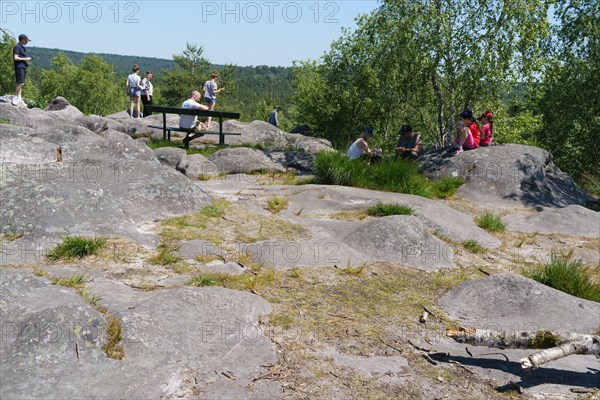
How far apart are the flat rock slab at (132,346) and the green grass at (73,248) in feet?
3.98

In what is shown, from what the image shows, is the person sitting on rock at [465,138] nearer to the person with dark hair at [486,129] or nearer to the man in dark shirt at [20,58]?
the person with dark hair at [486,129]

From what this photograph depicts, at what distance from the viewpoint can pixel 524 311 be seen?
628 centimetres

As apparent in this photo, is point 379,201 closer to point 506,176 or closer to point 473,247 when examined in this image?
point 473,247

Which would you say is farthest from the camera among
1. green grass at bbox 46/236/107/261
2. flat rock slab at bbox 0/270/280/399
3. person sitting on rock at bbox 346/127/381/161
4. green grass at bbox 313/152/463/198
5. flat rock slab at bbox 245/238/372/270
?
person sitting on rock at bbox 346/127/381/161

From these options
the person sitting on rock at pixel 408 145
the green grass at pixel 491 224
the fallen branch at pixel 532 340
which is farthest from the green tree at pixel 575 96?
the fallen branch at pixel 532 340

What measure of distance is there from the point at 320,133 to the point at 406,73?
21.4m

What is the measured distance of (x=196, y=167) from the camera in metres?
13.7

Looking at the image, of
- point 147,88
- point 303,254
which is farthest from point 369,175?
point 147,88

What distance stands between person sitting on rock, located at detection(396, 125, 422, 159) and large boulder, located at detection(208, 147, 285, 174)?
313cm

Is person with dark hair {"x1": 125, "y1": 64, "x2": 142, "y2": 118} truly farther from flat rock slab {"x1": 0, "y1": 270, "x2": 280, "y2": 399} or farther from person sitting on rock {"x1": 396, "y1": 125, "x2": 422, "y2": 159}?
flat rock slab {"x1": 0, "y1": 270, "x2": 280, "y2": 399}

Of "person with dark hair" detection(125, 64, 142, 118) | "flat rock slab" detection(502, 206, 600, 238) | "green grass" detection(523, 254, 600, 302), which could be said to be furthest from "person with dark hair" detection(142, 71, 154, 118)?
"green grass" detection(523, 254, 600, 302)

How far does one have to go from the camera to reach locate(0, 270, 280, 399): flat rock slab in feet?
13.8

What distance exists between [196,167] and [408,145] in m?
5.50

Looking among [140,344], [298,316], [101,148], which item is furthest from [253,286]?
[101,148]
